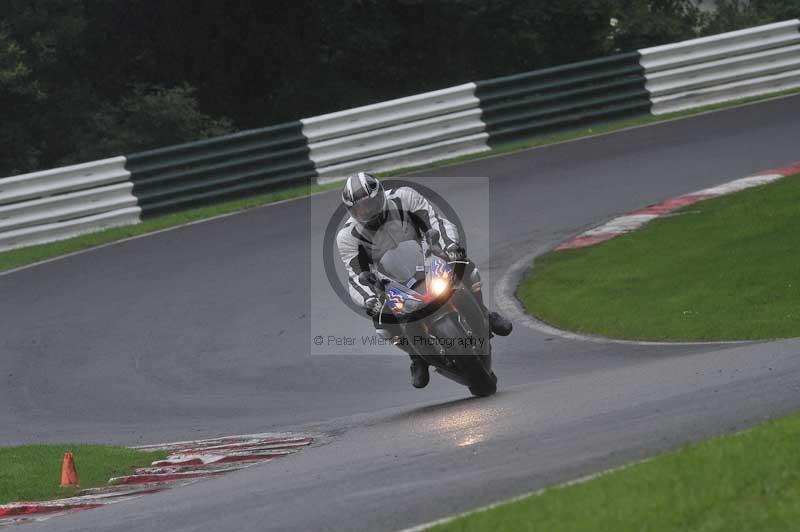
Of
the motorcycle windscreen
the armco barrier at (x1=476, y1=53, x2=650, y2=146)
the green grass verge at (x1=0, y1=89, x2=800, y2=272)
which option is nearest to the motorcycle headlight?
the motorcycle windscreen

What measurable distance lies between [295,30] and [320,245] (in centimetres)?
1136

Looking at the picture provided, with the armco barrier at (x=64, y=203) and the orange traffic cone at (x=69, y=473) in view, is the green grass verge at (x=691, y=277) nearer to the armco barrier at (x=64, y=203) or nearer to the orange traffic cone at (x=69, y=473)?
the orange traffic cone at (x=69, y=473)

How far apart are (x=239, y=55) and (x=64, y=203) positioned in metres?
8.96

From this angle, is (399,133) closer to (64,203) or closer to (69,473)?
(64,203)

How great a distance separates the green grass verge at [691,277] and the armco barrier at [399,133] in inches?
225

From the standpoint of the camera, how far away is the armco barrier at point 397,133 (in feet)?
66.1

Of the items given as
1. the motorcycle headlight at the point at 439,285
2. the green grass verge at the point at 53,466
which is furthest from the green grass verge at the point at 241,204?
the motorcycle headlight at the point at 439,285

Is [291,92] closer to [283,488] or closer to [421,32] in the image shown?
[421,32]

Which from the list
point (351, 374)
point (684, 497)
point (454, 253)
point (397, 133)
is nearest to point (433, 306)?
point (454, 253)

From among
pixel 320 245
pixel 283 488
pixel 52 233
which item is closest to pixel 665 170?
pixel 320 245

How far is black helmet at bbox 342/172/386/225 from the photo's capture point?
9406mm

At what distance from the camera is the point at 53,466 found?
991 cm

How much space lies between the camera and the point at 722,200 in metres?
16.0

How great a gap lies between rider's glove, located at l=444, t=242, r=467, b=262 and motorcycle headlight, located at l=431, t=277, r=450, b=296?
31 centimetres
